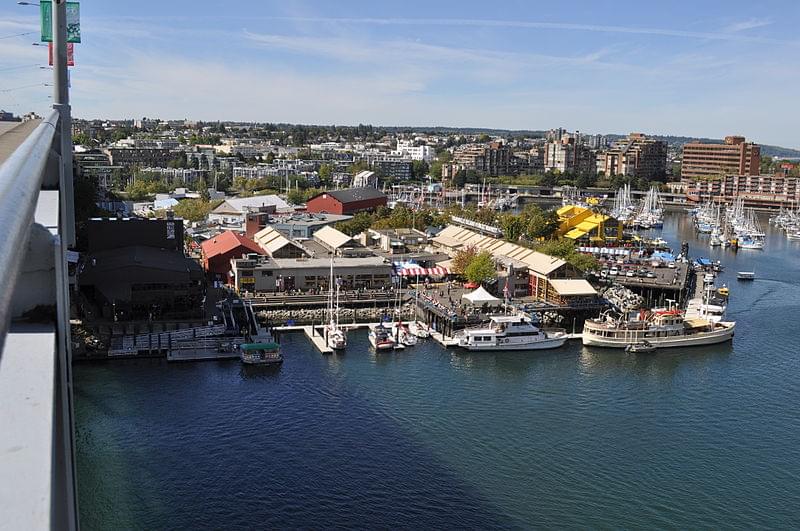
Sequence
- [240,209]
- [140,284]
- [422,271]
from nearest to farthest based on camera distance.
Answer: [140,284]
[422,271]
[240,209]

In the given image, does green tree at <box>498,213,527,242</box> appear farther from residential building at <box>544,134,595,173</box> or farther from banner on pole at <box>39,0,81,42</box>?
residential building at <box>544,134,595,173</box>

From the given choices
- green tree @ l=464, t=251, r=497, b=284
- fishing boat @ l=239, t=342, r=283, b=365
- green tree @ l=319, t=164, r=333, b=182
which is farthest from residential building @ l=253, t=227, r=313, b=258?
green tree @ l=319, t=164, r=333, b=182

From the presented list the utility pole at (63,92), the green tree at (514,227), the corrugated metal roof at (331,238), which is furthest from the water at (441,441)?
the green tree at (514,227)

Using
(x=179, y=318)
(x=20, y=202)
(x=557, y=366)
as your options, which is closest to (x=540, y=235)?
(x=557, y=366)

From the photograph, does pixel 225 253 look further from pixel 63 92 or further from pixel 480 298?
pixel 63 92

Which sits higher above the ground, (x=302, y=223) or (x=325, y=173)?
(x=325, y=173)

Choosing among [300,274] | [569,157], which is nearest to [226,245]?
[300,274]
